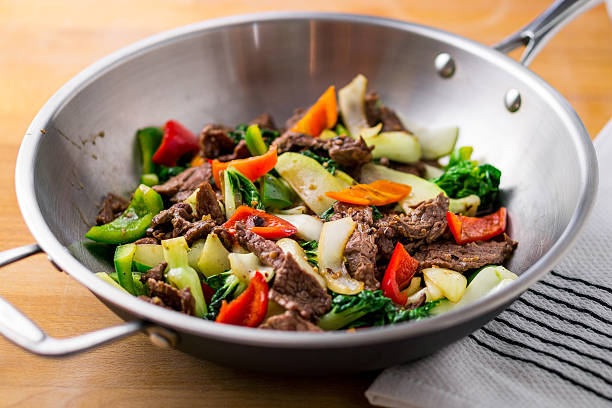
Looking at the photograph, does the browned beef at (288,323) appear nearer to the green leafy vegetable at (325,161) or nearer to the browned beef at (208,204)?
the browned beef at (208,204)

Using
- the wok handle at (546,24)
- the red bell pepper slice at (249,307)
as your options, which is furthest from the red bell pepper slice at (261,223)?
the wok handle at (546,24)

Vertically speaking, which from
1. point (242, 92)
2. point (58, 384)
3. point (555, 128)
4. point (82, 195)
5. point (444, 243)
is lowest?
point (58, 384)

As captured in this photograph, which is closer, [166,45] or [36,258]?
[36,258]

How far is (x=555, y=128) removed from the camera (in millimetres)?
2541

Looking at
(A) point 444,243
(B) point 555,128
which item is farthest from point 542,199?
(A) point 444,243

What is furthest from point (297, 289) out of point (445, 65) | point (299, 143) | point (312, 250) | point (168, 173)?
point (445, 65)

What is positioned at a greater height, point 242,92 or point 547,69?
point 547,69

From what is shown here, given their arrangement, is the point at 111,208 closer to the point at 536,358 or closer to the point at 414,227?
the point at 414,227

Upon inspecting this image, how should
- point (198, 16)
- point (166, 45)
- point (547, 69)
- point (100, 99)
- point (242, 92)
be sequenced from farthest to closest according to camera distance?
1. point (198, 16)
2. point (547, 69)
3. point (242, 92)
4. point (166, 45)
5. point (100, 99)

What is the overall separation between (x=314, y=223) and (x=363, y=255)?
0.28 meters

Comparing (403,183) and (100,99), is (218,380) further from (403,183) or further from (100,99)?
(100,99)

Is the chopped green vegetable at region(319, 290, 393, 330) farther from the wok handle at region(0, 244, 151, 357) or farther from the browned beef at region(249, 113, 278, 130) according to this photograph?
the browned beef at region(249, 113, 278, 130)

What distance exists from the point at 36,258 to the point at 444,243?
5.90 feet

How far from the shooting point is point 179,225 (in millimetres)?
2342
